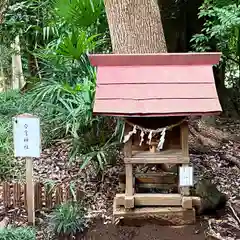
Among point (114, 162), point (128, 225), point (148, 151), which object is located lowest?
point (128, 225)

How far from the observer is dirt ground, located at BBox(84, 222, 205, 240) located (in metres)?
3.63

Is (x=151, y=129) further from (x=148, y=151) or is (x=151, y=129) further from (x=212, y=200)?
(x=212, y=200)

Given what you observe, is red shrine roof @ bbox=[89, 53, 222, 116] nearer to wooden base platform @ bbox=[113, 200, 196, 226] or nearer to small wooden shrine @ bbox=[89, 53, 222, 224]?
small wooden shrine @ bbox=[89, 53, 222, 224]

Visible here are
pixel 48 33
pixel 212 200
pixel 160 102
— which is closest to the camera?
pixel 160 102

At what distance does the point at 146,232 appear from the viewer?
3.68 meters

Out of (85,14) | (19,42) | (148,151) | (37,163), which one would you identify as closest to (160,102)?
(148,151)

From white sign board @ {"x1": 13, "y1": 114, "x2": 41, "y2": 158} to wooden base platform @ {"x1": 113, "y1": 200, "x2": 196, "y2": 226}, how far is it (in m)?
0.91

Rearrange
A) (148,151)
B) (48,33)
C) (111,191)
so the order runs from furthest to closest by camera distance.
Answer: (48,33) < (111,191) < (148,151)

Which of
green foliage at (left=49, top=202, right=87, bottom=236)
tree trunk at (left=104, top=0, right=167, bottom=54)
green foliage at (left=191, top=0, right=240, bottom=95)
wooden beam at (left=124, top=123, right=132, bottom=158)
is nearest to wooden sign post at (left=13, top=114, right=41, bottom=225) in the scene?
green foliage at (left=49, top=202, right=87, bottom=236)

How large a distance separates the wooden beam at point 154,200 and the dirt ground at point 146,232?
200mm

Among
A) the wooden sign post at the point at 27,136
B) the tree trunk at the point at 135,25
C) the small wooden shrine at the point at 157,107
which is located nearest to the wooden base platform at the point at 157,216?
the small wooden shrine at the point at 157,107

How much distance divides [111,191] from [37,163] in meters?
1.13

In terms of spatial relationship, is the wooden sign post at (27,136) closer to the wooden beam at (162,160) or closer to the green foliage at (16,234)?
the green foliage at (16,234)

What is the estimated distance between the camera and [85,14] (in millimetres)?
4691
